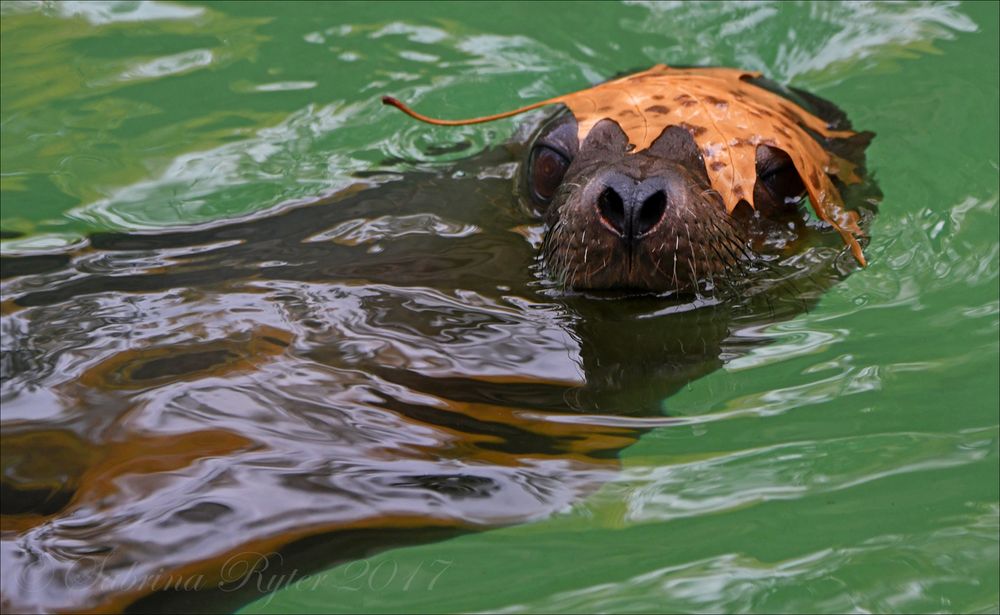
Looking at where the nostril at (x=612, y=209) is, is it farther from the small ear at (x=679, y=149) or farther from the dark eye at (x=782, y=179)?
the dark eye at (x=782, y=179)

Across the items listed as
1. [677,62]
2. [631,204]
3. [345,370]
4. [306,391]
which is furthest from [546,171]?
[677,62]

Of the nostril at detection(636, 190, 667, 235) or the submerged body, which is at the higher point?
the nostril at detection(636, 190, 667, 235)

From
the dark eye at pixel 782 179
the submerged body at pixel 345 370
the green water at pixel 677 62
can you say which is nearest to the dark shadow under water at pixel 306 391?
the submerged body at pixel 345 370

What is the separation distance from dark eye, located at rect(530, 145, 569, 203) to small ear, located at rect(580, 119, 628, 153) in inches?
5.7

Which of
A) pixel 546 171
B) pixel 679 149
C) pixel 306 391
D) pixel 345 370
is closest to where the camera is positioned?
pixel 306 391

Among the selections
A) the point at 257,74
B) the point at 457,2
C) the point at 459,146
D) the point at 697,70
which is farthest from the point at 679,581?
the point at 457,2

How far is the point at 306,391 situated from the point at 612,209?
3.83ft

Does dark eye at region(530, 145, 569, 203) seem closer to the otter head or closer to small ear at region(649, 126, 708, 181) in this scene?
the otter head

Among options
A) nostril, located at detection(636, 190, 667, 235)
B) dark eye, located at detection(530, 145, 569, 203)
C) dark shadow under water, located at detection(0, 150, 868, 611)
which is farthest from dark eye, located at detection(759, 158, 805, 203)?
dark eye, located at detection(530, 145, 569, 203)

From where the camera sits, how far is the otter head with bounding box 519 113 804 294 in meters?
3.82

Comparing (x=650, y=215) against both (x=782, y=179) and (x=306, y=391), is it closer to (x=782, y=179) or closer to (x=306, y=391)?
(x=782, y=179)

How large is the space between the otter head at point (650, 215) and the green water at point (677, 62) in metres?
0.38

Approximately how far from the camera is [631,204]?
3.77m

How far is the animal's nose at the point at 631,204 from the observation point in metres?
3.77
